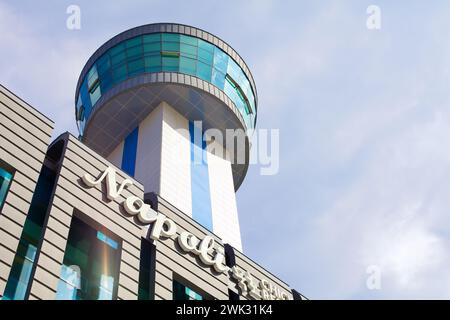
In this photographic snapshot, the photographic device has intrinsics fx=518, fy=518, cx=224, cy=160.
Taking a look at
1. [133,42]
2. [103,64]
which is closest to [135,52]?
[133,42]

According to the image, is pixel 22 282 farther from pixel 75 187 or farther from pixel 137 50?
pixel 137 50

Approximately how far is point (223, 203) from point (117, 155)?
12.2 metres

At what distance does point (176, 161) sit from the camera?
140 feet

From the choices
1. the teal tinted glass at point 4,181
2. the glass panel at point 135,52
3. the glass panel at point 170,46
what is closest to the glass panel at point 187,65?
the glass panel at point 170,46

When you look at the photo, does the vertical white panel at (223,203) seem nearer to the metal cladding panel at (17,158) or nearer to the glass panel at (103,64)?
the glass panel at (103,64)

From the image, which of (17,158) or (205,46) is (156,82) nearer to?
(205,46)

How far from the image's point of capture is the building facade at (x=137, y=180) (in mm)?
22984

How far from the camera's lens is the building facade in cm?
2298

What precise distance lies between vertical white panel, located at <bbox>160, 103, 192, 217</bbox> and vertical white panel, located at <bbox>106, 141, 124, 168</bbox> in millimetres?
5863

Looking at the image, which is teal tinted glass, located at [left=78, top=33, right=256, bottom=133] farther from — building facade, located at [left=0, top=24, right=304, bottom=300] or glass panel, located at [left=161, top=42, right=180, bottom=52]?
building facade, located at [left=0, top=24, right=304, bottom=300]

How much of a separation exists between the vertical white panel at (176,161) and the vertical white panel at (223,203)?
2738mm

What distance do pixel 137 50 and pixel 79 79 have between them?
28.5 ft

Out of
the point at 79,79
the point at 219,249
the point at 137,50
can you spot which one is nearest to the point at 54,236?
the point at 219,249

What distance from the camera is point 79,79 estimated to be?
54375mm
